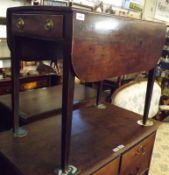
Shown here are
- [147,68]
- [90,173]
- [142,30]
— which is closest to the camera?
[90,173]

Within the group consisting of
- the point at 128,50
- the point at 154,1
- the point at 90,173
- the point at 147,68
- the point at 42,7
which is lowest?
the point at 90,173

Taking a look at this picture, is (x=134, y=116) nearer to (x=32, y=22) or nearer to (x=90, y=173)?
(x=90, y=173)

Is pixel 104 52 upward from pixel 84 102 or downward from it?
upward

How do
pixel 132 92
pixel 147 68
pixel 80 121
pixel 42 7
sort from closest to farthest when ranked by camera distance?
1. pixel 42 7
2. pixel 147 68
3. pixel 80 121
4. pixel 132 92

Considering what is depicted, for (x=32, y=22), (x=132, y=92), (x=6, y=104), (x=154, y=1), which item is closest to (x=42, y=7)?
(x=32, y=22)

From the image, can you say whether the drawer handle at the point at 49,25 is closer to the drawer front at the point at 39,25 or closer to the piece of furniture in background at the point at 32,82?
the drawer front at the point at 39,25

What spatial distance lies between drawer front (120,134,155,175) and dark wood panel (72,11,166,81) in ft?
1.40

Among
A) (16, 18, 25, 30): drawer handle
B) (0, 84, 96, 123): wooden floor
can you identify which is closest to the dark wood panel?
(16, 18, 25, 30): drawer handle

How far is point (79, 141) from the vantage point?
1044mm

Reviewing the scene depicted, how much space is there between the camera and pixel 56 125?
3.88 feet

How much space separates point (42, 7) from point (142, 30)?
1.54 feet

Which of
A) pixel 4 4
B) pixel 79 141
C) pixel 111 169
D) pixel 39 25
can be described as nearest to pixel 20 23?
pixel 39 25

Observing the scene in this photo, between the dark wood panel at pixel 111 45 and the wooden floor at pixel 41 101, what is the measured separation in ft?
2.00

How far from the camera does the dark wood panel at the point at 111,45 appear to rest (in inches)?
28.2
